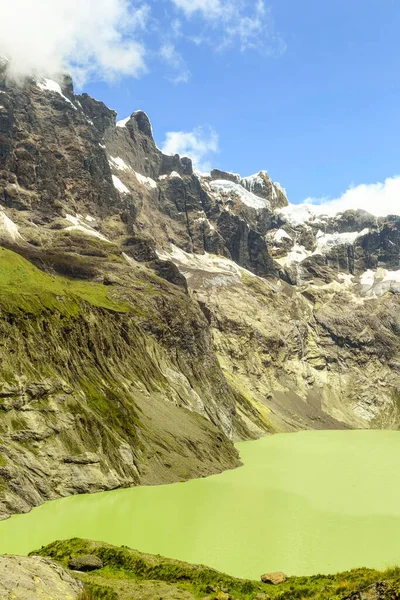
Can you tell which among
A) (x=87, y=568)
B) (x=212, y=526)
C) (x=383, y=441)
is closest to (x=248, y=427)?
(x=383, y=441)

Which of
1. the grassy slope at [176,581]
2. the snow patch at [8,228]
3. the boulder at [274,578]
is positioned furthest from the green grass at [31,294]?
the boulder at [274,578]

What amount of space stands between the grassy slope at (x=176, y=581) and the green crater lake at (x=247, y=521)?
6.71 metres

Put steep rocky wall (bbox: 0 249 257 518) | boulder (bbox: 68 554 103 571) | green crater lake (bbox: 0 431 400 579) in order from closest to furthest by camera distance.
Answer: boulder (bbox: 68 554 103 571), green crater lake (bbox: 0 431 400 579), steep rocky wall (bbox: 0 249 257 518)

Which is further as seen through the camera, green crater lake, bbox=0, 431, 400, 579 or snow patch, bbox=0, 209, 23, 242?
snow patch, bbox=0, 209, 23, 242

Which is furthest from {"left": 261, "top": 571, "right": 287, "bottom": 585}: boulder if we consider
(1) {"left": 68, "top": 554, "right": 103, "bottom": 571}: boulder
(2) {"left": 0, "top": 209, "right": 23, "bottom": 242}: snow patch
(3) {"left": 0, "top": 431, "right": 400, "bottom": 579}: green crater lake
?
(2) {"left": 0, "top": 209, "right": 23, "bottom": 242}: snow patch

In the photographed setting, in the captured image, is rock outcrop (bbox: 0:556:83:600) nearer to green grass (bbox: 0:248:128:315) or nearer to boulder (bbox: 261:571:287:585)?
boulder (bbox: 261:571:287:585)

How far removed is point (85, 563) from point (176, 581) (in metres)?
6.43

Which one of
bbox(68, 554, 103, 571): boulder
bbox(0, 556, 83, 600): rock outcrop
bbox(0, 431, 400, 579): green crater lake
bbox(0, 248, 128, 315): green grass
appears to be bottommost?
bbox(0, 431, 400, 579): green crater lake

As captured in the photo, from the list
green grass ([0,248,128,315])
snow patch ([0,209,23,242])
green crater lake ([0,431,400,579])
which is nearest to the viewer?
green crater lake ([0,431,400,579])

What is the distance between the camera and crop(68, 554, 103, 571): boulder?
32.1 metres

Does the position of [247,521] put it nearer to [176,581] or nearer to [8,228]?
[176,581]

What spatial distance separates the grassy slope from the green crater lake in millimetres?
6712

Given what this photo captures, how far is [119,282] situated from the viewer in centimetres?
14762

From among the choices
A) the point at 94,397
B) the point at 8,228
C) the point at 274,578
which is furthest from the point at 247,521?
the point at 8,228
